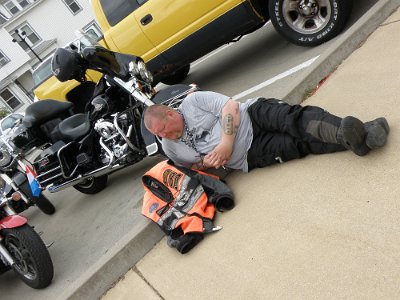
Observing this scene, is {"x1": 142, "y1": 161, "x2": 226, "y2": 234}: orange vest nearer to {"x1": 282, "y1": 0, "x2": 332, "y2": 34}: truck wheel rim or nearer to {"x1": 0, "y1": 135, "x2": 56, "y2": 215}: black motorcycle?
{"x1": 0, "y1": 135, "x2": 56, "y2": 215}: black motorcycle

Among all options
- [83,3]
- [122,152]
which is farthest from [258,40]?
[83,3]

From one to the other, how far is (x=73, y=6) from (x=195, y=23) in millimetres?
25130

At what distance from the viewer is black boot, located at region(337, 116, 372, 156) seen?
2235 millimetres

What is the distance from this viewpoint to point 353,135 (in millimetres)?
2258

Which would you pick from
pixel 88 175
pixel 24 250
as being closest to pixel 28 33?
pixel 88 175

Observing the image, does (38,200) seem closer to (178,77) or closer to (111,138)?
(111,138)

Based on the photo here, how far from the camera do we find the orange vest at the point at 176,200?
277cm

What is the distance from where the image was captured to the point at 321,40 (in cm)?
450

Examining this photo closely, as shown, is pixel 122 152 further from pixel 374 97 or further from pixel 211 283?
pixel 374 97

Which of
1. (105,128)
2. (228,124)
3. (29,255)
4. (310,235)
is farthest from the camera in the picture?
(105,128)

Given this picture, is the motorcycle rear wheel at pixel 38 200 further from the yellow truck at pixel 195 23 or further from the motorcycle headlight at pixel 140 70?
the motorcycle headlight at pixel 140 70

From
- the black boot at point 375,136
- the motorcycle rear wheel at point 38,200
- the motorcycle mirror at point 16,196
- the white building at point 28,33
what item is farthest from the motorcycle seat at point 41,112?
the white building at point 28,33

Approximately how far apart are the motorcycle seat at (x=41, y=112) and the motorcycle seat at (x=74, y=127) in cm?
30

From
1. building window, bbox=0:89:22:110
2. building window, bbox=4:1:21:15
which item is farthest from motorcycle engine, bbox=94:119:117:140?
building window, bbox=4:1:21:15
